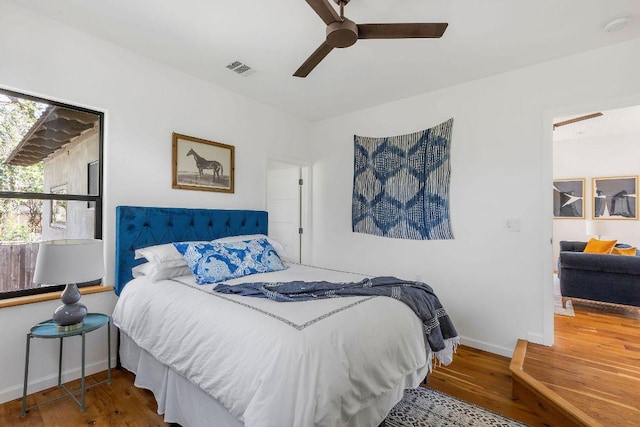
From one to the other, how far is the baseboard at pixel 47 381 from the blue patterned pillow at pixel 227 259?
112 centimetres

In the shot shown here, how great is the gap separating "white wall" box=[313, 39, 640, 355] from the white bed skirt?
4.86ft

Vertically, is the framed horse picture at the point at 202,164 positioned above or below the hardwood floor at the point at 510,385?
above

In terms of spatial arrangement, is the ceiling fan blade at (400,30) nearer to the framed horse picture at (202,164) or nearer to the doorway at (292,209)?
the framed horse picture at (202,164)

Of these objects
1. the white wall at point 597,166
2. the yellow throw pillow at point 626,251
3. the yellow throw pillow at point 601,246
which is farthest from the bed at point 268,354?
the white wall at point 597,166

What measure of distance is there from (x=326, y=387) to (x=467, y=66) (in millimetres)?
2886

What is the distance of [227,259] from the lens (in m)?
2.46

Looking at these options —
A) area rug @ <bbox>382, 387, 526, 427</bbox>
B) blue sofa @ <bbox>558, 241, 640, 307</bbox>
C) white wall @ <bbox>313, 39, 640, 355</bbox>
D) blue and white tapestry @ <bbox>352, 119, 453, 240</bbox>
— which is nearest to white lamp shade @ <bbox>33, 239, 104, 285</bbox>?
area rug @ <bbox>382, 387, 526, 427</bbox>

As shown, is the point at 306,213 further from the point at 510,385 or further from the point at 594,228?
the point at 594,228

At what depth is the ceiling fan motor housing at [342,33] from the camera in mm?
1698

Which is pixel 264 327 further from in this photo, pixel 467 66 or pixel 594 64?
pixel 594 64

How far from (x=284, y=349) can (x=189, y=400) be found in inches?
34.3

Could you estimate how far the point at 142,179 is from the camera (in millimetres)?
2703

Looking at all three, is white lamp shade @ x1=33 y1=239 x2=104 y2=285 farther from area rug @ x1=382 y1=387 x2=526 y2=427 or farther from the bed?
area rug @ x1=382 y1=387 x2=526 y2=427

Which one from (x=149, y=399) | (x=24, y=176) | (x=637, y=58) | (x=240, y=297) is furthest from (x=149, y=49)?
(x=637, y=58)
